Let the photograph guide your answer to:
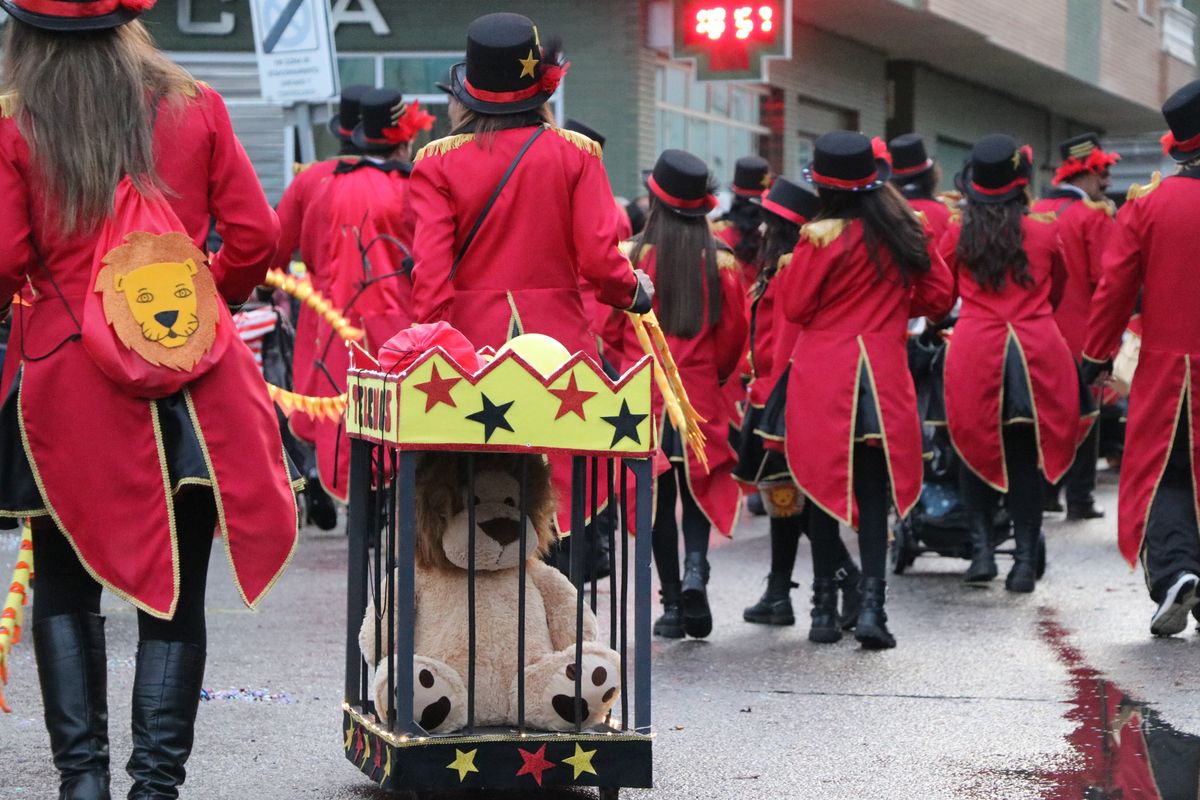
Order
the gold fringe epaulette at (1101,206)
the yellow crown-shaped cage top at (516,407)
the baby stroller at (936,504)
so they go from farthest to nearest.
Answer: the gold fringe epaulette at (1101,206), the baby stroller at (936,504), the yellow crown-shaped cage top at (516,407)

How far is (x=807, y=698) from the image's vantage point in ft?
20.1

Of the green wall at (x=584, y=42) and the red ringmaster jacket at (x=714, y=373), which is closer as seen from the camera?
the red ringmaster jacket at (x=714, y=373)

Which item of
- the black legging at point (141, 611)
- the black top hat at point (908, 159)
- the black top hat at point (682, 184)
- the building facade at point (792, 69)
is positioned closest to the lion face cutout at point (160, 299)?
the black legging at point (141, 611)

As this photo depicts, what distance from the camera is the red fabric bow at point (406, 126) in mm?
9398

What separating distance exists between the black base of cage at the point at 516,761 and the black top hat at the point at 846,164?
3184mm

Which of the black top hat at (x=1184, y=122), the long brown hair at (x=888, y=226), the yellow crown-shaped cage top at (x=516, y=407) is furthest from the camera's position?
the long brown hair at (x=888, y=226)

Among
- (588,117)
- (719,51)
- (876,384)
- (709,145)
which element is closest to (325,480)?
(876,384)

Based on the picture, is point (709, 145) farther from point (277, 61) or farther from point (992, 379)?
point (992, 379)

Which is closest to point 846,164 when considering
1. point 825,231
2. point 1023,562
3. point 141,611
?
point 825,231

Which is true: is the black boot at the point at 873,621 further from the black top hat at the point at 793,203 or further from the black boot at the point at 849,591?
the black top hat at the point at 793,203

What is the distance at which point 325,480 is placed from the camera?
935cm

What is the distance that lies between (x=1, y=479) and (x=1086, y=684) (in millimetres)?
3682

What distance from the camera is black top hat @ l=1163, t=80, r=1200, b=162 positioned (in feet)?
23.0

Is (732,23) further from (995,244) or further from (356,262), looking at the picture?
(995,244)
